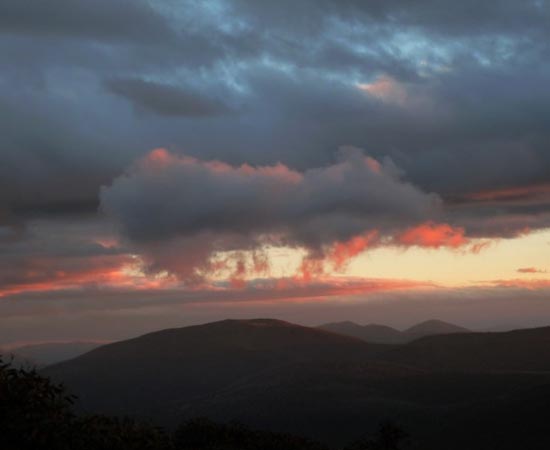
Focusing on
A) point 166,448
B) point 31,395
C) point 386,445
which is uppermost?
point 31,395

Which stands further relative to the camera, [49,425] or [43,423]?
[49,425]

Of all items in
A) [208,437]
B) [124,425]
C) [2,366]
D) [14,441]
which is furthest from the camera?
[208,437]

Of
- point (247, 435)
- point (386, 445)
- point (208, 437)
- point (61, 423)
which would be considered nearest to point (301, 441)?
point (247, 435)

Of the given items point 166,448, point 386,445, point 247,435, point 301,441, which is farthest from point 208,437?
point 166,448

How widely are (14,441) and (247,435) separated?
5925 cm

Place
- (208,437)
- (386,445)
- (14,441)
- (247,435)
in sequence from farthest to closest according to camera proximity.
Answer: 1. (386,445)
2. (208,437)
3. (247,435)
4. (14,441)

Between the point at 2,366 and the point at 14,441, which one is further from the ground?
the point at 2,366

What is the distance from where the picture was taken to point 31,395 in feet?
135

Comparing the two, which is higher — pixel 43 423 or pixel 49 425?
pixel 43 423

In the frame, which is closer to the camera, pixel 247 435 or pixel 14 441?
pixel 14 441

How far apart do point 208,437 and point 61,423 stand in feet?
207

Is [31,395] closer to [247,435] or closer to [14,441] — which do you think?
[14,441]

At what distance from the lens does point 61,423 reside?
40875 millimetres

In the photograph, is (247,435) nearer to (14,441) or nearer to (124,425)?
(124,425)
